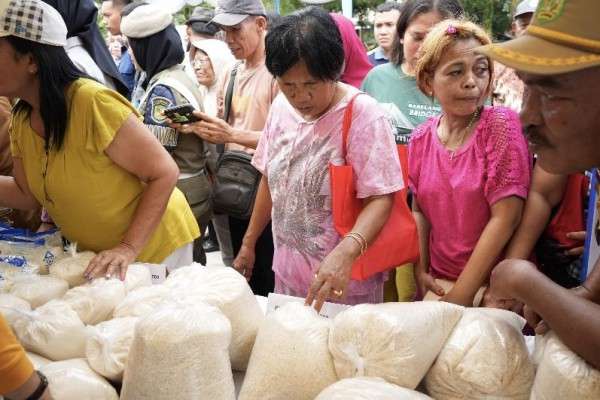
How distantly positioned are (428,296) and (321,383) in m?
0.89

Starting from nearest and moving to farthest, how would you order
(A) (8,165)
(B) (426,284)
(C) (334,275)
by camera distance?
(C) (334,275), (B) (426,284), (A) (8,165)

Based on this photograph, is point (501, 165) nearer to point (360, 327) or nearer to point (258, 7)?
point (360, 327)

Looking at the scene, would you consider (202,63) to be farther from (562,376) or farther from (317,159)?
(562,376)

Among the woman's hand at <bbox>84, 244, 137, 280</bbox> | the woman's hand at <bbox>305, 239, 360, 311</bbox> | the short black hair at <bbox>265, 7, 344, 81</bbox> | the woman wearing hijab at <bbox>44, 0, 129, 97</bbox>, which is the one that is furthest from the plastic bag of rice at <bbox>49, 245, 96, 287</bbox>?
the woman wearing hijab at <bbox>44, 0, 129, 97</bbox>

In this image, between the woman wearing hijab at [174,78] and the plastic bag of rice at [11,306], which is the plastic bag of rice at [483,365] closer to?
the plastic bag of rice at [11,306]

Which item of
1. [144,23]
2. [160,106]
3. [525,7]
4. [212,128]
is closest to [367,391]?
[212,128]

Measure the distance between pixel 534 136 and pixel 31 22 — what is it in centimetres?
145

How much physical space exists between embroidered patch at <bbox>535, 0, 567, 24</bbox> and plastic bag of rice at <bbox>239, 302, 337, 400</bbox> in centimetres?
73

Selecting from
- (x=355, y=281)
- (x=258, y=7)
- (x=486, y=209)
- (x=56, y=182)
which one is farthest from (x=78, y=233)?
(x=258, y=7)

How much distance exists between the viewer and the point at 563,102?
88 centimetres

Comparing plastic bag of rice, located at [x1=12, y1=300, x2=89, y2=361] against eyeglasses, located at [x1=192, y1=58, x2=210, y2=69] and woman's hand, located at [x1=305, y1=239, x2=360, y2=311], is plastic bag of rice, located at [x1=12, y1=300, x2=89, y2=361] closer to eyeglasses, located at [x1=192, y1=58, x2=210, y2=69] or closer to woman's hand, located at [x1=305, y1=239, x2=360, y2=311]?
woman's hand, located at [x1=305, y1=239, x2=360, y2=311]

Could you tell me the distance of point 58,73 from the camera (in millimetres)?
1761

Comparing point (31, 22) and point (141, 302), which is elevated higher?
point (31, 22)

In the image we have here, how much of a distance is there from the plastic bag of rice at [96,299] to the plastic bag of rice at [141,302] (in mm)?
42
